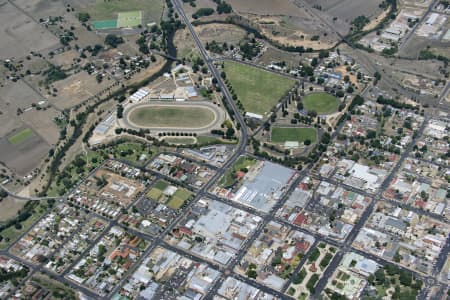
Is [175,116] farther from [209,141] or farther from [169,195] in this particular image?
[169,195]

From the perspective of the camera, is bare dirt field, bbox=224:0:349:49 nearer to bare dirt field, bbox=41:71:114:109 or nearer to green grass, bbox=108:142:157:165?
bare dirt field, bbox=41:71:114:109

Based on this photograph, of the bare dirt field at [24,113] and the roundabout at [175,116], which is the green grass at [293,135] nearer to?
the roundabout at [175,116]

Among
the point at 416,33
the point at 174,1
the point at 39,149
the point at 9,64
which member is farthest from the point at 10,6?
the point at 416,33

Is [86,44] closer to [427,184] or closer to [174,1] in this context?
[174,1]

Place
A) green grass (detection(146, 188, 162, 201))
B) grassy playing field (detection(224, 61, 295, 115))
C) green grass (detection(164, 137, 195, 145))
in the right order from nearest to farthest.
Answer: green grass (detection(146, 188, 162, 201)) → green grass (detection(164, 137, 195, 145)) → grassy playing field (detection(224, 61, 295, 115))

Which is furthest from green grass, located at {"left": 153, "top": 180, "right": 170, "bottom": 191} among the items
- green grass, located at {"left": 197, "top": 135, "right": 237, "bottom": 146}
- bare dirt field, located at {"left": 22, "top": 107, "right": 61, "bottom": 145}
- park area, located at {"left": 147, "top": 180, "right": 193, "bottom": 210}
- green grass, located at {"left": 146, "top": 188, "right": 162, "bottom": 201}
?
bare dirt field, located at {"left": 22, "top": 107, "right": 61, "bottom": 145}

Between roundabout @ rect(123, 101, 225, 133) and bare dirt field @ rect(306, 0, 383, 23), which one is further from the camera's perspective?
bare dirt field @ rect(306, 0, 383, 23)

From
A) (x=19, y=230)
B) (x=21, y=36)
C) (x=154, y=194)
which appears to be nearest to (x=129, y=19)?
(x=21, y=36)
